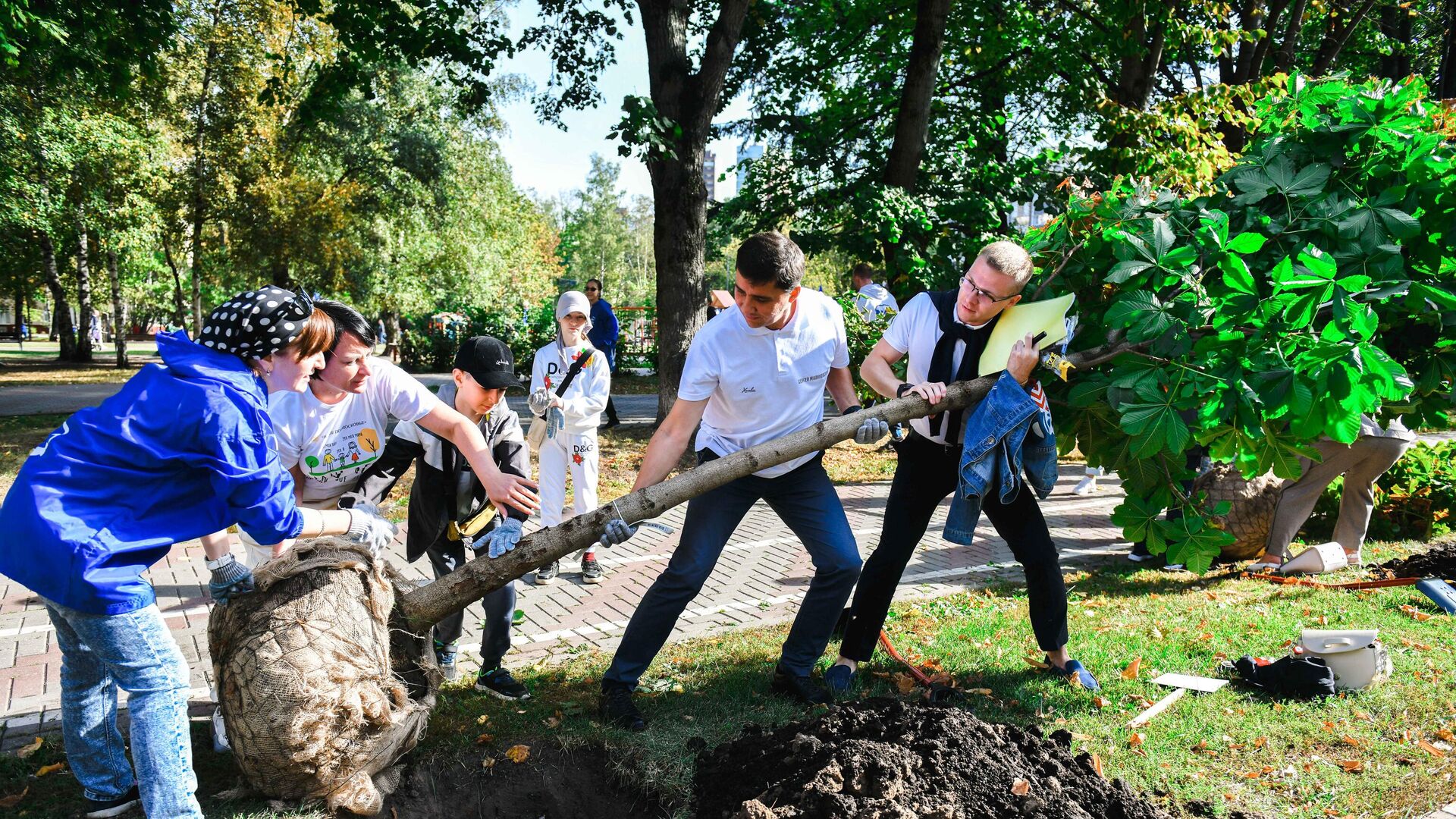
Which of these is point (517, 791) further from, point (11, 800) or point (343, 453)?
point (11, 800)

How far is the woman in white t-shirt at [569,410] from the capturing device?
6664mm

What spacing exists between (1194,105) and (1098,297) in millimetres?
6133

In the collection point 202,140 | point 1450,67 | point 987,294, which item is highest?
point 1450,67

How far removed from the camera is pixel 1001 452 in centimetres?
388

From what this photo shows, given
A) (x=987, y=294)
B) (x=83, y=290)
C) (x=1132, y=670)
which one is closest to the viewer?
(x=987, y=294)

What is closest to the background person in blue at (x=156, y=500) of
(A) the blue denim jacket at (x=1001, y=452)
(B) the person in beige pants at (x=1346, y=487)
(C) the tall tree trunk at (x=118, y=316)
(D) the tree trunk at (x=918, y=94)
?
(A) the blue denim jacket at (x=1001, y=452)

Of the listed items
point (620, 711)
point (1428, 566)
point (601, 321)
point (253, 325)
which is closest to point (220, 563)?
point (253, 325)

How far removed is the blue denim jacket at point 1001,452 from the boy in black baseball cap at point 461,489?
6.77 ft

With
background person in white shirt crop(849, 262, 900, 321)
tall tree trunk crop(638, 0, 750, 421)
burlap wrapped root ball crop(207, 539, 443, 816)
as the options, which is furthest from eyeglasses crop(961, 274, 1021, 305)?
tall tree trunk crop(638, 0, 750, 421)

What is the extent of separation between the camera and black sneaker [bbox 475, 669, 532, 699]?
164 inches

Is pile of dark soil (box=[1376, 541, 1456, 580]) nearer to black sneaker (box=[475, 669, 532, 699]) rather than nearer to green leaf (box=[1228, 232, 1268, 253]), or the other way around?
green leaf (box=[1228, 232, 1268, 253])

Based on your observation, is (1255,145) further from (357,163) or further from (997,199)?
(357,163)

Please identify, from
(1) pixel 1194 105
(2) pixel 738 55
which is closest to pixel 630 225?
(2) pixel 738 55

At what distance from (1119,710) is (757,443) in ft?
6.71
